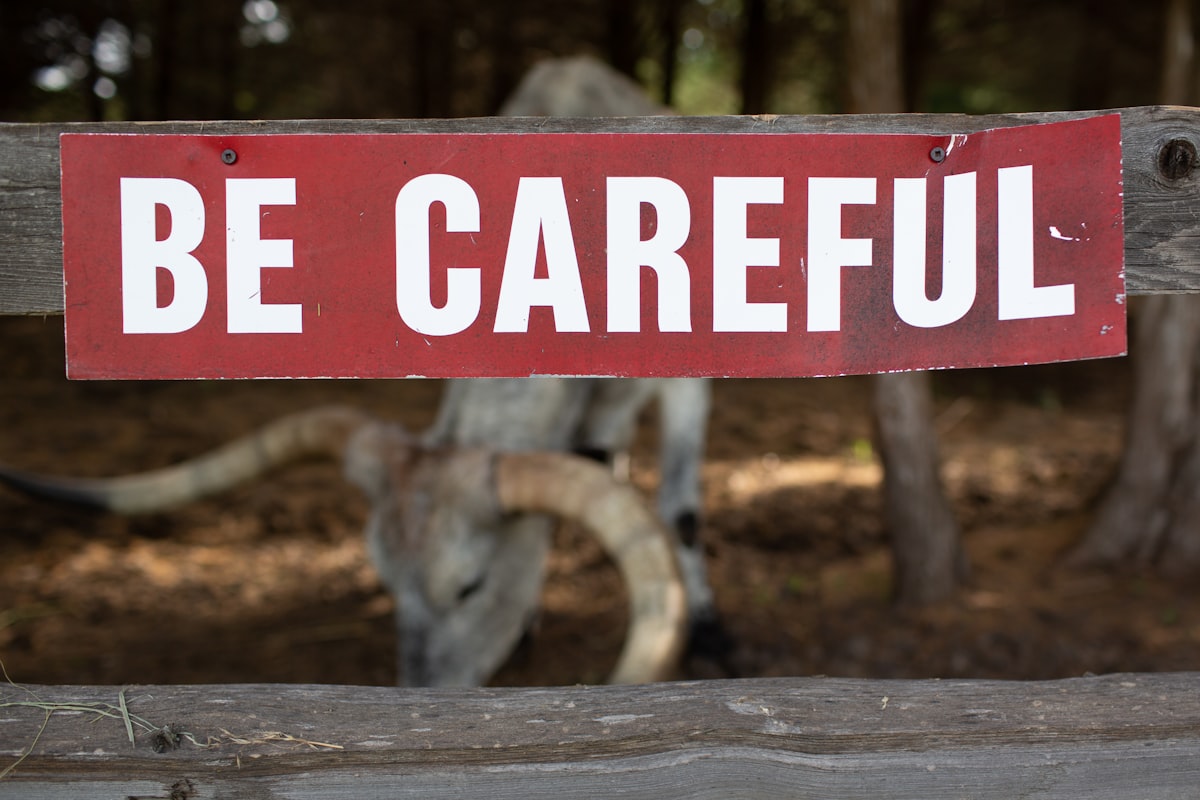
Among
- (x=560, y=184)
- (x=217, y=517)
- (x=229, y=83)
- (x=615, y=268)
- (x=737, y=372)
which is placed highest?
(x=229, y=83)

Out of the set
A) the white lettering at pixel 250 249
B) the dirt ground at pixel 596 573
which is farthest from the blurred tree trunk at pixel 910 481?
the white lettering at pixel 250 249

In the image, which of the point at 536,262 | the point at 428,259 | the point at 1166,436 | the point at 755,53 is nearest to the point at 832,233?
the point at 536,262

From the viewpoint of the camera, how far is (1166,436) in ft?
13.7

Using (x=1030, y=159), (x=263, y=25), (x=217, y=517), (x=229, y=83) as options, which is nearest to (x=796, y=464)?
(x=217, y=517)

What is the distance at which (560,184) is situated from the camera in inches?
53.2

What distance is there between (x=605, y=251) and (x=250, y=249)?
1.54 ft

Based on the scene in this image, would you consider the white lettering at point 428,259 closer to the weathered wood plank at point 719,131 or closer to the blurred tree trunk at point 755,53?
the weathered wood plank at point 719,131

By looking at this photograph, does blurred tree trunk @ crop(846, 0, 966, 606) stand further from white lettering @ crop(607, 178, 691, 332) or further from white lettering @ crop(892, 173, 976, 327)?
white lettering @ crop(607, 178, 691, 332)

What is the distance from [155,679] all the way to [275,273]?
9.10 feet

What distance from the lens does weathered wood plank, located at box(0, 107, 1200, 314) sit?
135 cm

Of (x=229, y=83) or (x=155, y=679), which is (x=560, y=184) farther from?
(x=229, y=83)

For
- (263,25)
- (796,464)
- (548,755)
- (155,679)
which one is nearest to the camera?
(548,755)

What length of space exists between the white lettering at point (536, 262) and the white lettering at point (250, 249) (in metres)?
0.29

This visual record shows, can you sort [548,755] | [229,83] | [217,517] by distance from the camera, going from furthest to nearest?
[229,83] < [217,517] < [548,755]
